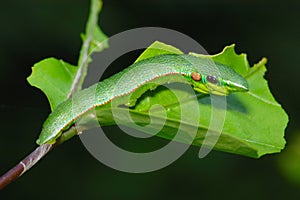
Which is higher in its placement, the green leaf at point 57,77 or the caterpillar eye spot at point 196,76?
the green leaf at point 57,77

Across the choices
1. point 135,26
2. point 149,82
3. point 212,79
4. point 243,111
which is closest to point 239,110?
point 243,111

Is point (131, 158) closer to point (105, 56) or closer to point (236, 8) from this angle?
point (105, 56)

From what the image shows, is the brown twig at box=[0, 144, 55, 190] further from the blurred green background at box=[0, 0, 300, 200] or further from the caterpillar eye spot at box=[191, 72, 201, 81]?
the blurred green background at box=[0, 0, 300, 200]

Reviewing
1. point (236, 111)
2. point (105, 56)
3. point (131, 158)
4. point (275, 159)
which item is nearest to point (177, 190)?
point (131, 158)

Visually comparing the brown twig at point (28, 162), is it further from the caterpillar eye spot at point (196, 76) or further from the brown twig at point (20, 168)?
the caterpillar eye spot at point (196, 76)

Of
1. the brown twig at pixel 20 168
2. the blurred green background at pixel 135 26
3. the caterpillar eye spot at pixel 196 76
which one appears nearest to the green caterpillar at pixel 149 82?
the caterpillar eye spot at pixel 196 76
